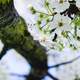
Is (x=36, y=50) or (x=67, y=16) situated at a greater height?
(x=67, y=16)

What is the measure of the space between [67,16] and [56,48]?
195 millimetres

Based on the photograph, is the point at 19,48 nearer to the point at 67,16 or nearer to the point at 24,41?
the point at 24,41

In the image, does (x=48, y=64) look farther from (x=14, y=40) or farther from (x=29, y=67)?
(x=14, y=40)

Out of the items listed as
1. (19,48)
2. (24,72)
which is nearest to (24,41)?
(19,48)

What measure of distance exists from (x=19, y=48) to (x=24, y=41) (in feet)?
0.16

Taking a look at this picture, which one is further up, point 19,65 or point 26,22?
point 26,22

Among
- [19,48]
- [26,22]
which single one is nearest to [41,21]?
[26,22]

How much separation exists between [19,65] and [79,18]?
17.2 inches

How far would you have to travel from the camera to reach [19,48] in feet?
6.31

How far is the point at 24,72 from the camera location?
1.90 m

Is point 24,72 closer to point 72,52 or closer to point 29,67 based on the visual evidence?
point 29,67

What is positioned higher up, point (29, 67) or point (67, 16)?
point (67, 16)

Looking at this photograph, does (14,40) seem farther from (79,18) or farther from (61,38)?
(79,18)

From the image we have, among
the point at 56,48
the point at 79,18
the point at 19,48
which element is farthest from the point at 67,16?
the point at 19,48
